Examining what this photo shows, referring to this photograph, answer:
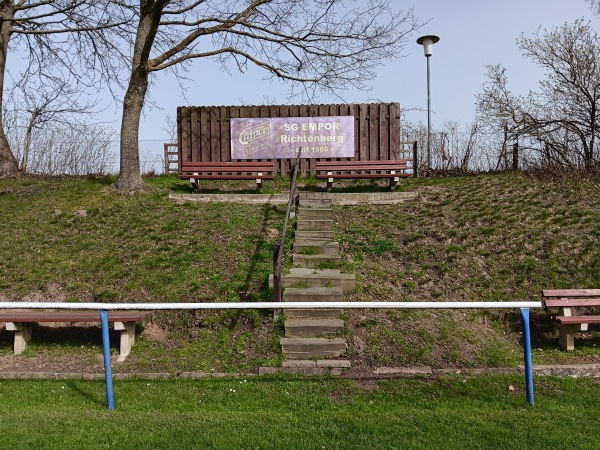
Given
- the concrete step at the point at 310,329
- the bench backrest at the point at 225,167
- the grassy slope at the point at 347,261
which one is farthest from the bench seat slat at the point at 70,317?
the bench backrest at the point at 225,167

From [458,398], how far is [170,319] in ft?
13.7

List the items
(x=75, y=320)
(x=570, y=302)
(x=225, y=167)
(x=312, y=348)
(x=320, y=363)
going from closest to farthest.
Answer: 1. (x=320, y=363)
2. (x=312, y=348)
3. (x=75, y=320)
4. (x=570, y=302)
5. (x=225, y=167)

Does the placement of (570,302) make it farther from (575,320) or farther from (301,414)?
(301,414)

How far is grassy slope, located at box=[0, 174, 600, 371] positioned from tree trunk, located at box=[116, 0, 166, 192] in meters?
0.55

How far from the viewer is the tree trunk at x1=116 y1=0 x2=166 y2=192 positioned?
487 inches

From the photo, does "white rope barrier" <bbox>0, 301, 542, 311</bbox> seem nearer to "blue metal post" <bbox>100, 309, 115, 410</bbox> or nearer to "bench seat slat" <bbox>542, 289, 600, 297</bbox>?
"blue metal post" <bbox>100, 309, 115, 410</bbox>

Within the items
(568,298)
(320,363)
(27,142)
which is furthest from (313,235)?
(27,142)

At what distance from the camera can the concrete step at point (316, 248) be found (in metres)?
8.98

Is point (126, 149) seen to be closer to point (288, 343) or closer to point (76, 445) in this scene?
point (288, 343)

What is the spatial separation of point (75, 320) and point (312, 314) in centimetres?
309

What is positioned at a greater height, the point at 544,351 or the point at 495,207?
the point at 495,207

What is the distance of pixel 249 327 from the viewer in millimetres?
7180

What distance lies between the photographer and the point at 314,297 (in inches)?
290

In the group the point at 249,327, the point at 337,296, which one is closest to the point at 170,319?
the point at 249,327
